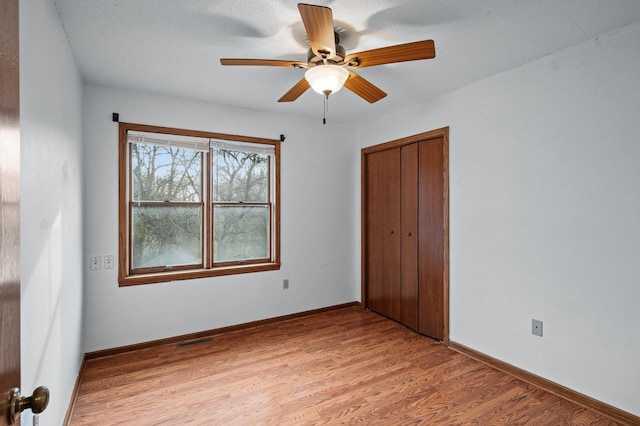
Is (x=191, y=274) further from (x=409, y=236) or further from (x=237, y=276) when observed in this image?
(x=409, y=236)

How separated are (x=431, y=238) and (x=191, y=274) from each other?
2508mm

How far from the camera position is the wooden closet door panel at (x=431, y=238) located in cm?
329

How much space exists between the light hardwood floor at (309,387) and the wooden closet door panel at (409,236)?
1.19ft

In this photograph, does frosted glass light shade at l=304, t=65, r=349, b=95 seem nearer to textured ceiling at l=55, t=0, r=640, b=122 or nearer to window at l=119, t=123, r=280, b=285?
textured ceiling at l=55, t=0, r=640, b=122

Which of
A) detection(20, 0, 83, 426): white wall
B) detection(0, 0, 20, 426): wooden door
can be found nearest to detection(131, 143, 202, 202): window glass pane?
detection(20, 0, 83, 426): white wall

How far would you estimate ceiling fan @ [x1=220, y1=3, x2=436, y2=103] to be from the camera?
5.37ft

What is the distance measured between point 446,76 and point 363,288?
2736 mm

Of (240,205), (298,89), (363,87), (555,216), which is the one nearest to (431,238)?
(555,216)

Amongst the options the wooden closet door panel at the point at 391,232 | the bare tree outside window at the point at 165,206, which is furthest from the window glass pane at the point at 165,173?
the wooden closet door panel at the point at 391,232

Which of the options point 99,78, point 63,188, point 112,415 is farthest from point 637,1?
point 112,415

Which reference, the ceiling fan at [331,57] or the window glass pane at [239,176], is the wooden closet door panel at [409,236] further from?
the window glass pane at [239,176]

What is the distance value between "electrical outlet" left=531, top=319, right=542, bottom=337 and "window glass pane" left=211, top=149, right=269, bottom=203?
112 inches

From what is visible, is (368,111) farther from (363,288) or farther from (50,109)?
(50,109)

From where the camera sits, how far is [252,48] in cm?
230
